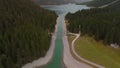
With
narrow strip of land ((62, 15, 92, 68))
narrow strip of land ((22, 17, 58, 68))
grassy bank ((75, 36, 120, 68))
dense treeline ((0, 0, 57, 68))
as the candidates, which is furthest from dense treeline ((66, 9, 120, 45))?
dense treeline ((0, 0, 57, 68))

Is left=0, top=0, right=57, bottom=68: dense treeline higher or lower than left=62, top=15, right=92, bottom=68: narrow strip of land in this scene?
higher

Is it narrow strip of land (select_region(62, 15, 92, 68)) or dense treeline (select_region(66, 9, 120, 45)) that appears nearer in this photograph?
narrow strip of land (select_region(62, 15, 92, 68))

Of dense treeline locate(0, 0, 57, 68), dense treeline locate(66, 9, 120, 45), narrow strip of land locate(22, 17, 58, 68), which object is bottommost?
dense treeline locate(66, 9, 120, 45)

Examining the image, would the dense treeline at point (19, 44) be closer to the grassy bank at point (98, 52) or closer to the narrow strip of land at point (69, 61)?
the narrow strip of land at point (69, 61)

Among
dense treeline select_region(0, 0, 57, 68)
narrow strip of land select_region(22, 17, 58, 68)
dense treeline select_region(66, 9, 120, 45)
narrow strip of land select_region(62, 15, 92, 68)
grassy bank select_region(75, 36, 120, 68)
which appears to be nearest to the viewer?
dense treeline select_region(0, 0, 57, 68)

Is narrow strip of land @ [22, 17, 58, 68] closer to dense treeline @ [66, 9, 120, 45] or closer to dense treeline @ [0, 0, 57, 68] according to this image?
dense treeline @ [0, 0, 57, 68]

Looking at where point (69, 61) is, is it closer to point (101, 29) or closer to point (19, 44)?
point (19, 44)

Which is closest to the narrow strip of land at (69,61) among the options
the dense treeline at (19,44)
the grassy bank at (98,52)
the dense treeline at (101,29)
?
the grassy bank at (98,52)

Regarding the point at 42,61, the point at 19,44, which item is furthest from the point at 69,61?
the point at 19,44

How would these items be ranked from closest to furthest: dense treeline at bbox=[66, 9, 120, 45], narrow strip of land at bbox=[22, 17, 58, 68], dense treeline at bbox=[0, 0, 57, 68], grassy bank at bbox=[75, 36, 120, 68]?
dense treeline at bbox=[0, 0, 57, 68] < narrow strip of land at bbox=[22, 17, 58, 68] < grassy bank at bbox=[75, 36, 120, 68] < dense treeline at bbox=[66, 9, 120, 45]
